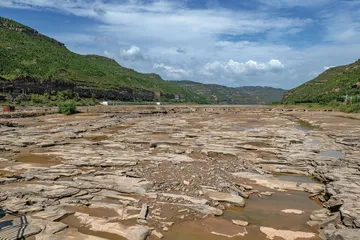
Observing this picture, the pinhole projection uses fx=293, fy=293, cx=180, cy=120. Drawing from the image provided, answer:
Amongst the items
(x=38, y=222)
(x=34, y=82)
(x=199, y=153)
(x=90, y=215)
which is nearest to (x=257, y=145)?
(x=199, y=153)

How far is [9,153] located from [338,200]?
22.1 meters

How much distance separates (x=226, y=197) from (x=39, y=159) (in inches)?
559

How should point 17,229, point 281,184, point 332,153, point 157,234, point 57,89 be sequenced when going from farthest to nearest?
point 57,89 → point 332,153 → point 281,184 → point 157,234 → point 17,229

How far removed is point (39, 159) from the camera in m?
20.5

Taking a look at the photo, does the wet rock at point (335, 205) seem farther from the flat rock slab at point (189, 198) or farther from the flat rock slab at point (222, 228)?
the flat rock slab at point (189, 198)

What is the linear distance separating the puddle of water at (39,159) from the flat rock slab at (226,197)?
11186mm

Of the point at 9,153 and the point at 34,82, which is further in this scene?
the point at 34,82

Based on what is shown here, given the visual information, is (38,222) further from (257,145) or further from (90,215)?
(257,145)

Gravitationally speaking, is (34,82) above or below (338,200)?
above

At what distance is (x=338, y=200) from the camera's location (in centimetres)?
1171

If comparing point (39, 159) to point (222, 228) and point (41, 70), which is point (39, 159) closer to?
point (222, 228)

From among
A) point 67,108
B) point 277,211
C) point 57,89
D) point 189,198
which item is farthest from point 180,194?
point 57,89

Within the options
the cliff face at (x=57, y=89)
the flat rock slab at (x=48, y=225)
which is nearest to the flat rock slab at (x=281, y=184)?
the flat rock slab at (x=48, y=225)

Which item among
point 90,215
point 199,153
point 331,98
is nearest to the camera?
point 90,215
